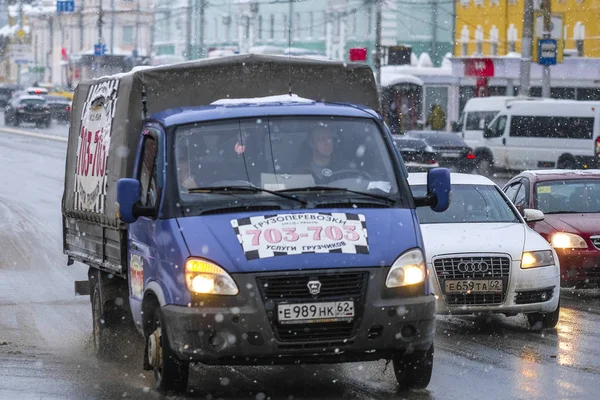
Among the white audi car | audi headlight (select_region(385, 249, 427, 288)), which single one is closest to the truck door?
audi headlight (select_region(385, 249, 427, 288))

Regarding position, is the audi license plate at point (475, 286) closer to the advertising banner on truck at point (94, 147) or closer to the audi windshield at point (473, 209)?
the audi windshield at point (473, 209)

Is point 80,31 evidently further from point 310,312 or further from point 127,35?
point 310,312

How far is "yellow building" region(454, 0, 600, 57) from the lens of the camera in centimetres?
6825

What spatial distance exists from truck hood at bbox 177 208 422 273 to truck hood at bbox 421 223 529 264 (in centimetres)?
304

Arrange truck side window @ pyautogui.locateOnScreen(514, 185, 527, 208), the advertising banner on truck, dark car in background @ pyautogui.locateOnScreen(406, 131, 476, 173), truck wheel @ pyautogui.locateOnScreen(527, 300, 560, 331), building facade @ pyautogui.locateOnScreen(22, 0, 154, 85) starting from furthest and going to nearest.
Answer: building facade @ pyautogui.locateOnScreen(22, 0, 154, 85), dark car in background @ pyautogui.locateOnScreen(406, 131, 476, 173), truck side window @ pyautogui.locateOnScreen(514, 185, 527, 208), truck wheel @ pyautogui.locateOnScreen(527, 300, 560, 331), the advertising banner on truck

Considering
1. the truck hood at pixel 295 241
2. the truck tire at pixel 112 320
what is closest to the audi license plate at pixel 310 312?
the truck hood at pixel 295 241

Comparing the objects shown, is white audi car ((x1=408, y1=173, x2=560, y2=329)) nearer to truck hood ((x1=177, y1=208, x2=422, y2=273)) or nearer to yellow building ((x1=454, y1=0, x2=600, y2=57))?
truck hood ((x1=177, y1=208, x2=422, y2=273))

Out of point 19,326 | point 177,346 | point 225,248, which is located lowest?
point 19,326

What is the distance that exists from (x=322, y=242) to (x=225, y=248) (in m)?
0.54

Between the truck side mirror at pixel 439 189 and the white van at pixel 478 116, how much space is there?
32.7 metres

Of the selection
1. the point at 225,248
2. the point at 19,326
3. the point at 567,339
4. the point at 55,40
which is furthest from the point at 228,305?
the point at 55,40

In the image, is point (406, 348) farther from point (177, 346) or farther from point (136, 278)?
point (136, 278)

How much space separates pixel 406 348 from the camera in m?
7.75

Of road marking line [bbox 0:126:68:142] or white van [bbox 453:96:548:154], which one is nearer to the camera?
white van [bbox 453:96:548:154]
